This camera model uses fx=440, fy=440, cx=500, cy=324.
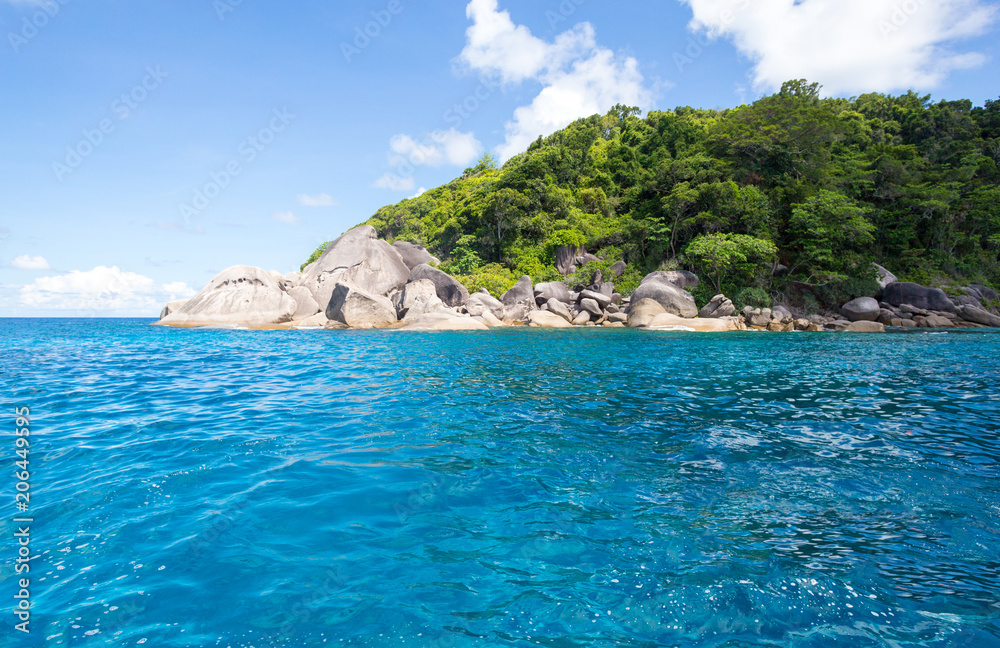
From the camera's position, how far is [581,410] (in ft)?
23.3

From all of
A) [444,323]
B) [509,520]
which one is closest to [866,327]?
[444,323]

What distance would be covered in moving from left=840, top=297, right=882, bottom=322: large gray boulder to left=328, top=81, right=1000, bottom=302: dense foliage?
1396 millimetres

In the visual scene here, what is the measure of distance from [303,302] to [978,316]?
4368cm

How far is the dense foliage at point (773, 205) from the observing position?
2977 centimetres

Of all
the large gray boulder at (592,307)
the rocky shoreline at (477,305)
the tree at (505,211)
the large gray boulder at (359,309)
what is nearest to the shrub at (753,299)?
the rocky shoreline at (477,305)

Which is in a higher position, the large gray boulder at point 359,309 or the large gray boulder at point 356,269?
the large gray boulder at point 356,269

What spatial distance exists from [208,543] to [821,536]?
14.7 ft

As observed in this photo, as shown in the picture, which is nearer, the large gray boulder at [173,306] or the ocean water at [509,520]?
the ocean water at [509,520]

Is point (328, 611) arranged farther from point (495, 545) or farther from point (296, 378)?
point (296, 378)

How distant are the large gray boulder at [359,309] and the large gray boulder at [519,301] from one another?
8171 mm

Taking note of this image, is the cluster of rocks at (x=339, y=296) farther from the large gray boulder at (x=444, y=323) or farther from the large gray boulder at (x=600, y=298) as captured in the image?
the large gray boulder at (x=600, y=298)

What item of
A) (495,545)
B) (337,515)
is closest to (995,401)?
(495,545)

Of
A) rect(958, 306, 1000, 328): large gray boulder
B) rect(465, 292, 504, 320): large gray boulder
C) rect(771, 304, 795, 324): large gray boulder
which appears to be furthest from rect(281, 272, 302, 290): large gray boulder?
rect(958, 306, 1000, 328): large gray boulder

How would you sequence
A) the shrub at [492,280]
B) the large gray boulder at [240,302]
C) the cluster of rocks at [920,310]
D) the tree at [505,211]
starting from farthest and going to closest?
1. the tree at [505,211]
2. the shrub at [492,280]
3. the large gray boulder at [240,302]
4. the cluster of rocks at [920,310]
